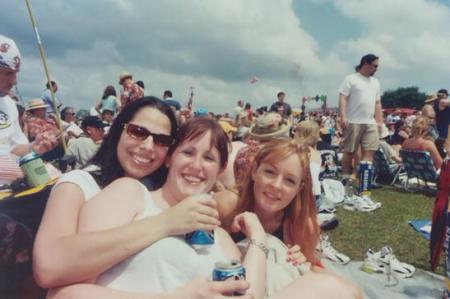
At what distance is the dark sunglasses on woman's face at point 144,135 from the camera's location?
2.23 metres

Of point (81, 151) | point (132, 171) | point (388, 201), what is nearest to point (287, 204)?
point (132, 171)

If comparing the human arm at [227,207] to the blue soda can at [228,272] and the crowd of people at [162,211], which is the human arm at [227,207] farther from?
the blue soda can at [228,272]

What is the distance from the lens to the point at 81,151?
6238 millimetres

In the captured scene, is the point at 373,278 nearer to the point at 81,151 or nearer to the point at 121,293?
the point at 121,293

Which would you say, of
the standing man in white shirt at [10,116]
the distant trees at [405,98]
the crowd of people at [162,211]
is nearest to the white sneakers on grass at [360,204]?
the crowd of people at [162,211]

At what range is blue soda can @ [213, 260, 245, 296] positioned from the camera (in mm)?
1561

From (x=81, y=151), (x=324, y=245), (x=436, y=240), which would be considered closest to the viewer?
(x=436, y=240)

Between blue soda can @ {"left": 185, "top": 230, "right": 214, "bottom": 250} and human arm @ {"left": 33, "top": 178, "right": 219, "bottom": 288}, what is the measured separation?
0.17 ft

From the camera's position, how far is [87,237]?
5.30ft

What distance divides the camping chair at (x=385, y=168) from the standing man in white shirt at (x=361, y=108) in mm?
1560

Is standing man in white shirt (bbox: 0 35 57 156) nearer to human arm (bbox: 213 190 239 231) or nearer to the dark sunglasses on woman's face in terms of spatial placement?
the dark sunglasses on woman's face

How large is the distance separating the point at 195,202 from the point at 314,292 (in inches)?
29.0

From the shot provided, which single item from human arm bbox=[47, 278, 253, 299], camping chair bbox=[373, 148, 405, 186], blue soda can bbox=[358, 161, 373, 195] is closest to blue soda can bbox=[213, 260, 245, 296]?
human arm bbox=[47, 278, 253, 299]

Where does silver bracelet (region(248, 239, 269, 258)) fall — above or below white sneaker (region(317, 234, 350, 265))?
above
